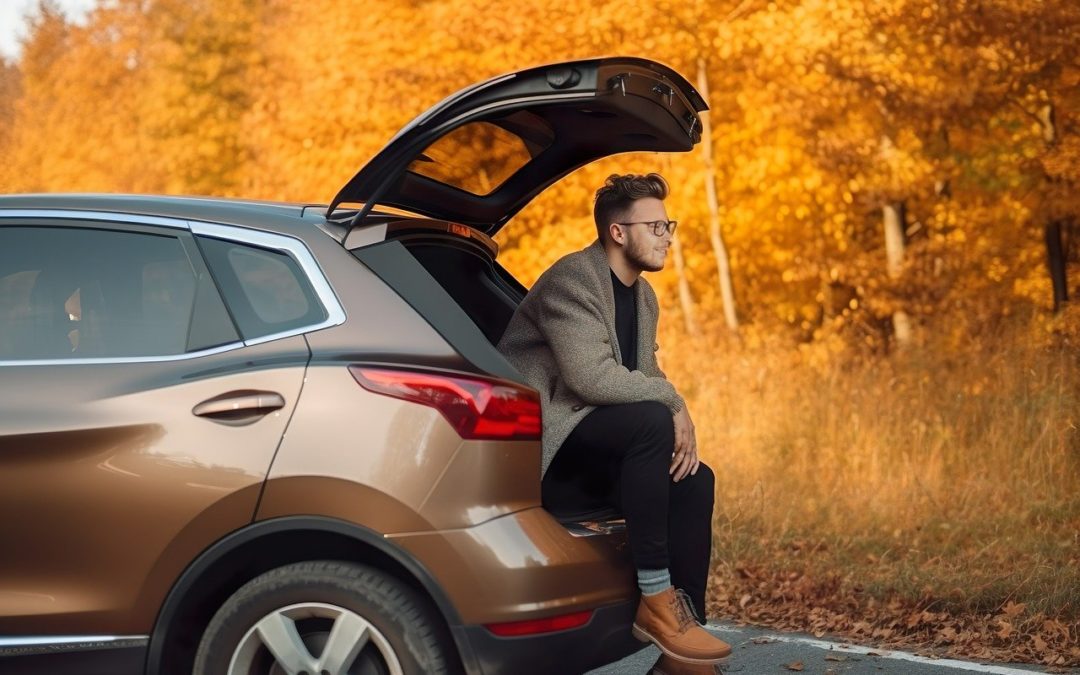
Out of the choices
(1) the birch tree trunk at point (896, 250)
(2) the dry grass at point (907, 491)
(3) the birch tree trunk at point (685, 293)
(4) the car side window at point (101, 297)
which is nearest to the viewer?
(4) the car side window at point (101, 297)

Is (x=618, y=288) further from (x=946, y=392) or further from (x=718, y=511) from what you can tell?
(x=946, y=392)

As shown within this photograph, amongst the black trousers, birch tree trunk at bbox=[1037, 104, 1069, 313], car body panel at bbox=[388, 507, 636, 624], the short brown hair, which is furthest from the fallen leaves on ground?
birch tree trunk at bbox=[1037, 104, 1069, 313]

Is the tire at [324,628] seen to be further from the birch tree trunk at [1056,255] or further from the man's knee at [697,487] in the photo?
the birch tree trunk at [1056,255]

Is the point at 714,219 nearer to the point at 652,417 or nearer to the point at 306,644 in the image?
the point at 652,417

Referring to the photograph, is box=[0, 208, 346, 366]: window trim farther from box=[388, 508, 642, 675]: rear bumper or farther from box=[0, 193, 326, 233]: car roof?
box=[388, 508, 642, 675]: rear bumper

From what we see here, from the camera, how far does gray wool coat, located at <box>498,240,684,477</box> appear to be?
4496 millimetres

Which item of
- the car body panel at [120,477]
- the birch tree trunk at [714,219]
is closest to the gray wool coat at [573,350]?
the car body panel at [120,477]

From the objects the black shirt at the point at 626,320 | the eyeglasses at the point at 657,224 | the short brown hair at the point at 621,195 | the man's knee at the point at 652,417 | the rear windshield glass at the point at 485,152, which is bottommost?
the man's knee at the point at 652,417

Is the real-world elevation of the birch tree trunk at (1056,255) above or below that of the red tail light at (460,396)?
above

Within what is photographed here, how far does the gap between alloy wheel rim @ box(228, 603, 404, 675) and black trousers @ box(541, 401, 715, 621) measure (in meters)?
0.87

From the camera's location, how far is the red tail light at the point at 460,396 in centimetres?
381

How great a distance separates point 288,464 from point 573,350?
112 cm

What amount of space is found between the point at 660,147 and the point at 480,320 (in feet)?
3.18

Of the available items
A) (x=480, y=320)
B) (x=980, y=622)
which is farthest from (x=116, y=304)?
(x=980, y=622)
